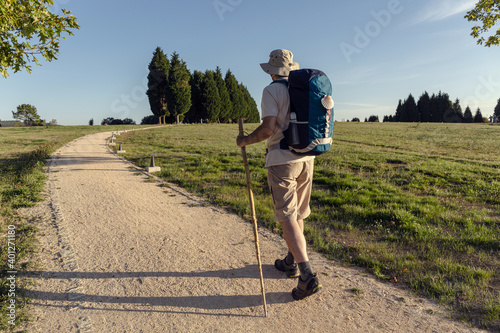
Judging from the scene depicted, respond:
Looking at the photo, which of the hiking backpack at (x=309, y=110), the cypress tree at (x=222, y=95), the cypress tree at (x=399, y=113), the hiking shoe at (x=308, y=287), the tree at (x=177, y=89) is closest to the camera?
the hiking backpack at (x=309, y=110)

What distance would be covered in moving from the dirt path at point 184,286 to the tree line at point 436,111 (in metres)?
93.7

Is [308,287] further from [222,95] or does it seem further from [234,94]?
[234,94]

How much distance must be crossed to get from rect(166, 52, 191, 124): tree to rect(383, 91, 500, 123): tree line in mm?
65868

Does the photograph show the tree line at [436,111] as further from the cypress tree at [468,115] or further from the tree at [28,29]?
the tree at [28,29]

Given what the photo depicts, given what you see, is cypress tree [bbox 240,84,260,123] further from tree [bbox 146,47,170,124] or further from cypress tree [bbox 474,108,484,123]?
cypress tree [bbox 474,108,484,123]

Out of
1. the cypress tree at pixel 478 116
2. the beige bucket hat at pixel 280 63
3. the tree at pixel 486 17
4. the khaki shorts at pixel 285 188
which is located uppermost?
the cypress tree at pixel 478 116

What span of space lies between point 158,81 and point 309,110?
188 feet

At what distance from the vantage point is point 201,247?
4332 mm

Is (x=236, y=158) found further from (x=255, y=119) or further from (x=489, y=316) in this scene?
(x=255, y=119)

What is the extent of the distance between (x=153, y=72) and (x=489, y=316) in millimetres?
59835

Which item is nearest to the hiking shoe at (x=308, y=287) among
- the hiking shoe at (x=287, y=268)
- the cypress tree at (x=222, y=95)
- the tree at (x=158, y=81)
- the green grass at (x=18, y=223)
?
the hiking shoe at (x=287, y=268)

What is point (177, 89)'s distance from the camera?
2080 inches

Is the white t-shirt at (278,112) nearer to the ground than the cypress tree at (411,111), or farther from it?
nearer to the ground

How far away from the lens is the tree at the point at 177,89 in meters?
52.9
